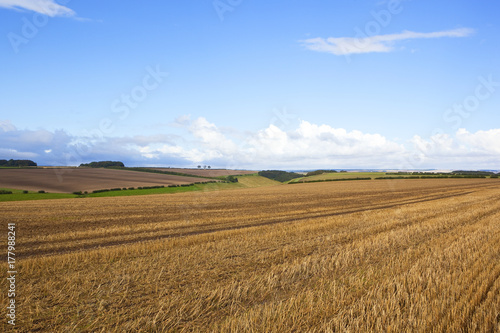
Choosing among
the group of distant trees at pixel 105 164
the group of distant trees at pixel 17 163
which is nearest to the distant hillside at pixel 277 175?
the group of distant trees at pixel 105 164

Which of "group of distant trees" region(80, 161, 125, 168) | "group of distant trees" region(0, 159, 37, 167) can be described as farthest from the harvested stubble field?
"group of distant trees" region(80, 161, 125, 168)

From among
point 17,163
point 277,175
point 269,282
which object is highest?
point 17,163

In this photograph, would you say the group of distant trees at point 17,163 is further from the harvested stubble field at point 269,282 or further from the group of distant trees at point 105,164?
the harvested stubble field at point 269,282

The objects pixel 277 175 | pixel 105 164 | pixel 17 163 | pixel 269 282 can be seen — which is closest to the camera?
pixel 269 282

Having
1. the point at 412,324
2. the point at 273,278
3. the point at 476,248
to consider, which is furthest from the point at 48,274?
the point at 476,248

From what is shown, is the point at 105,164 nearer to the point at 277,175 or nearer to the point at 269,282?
the point at 277,175

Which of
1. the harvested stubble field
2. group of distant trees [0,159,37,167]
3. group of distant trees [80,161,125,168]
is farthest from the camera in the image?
group of distant trees [80,161,125,168]

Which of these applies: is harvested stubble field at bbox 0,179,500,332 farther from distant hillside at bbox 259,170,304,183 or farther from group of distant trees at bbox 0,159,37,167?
distant hillside at bbox 259,170,304,183

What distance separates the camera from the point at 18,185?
44.5m

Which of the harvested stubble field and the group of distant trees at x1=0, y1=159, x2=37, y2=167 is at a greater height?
the group of distant trees at x1=0, y1=159, x2=37, y2=167

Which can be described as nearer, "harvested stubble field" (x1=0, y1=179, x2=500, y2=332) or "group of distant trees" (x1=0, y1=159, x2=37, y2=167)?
"harvested stubble field" (x1=0, y1=179, x2=500, y2=332)

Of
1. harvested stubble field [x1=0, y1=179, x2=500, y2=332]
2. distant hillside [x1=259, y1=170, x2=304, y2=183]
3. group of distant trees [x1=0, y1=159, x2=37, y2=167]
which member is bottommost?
harvested stubble field [x1=0, y1=179, x2=500, y2=332]

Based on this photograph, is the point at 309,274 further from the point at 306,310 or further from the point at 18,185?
the point at 18,185

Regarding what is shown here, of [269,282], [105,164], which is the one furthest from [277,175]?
[269,282]
